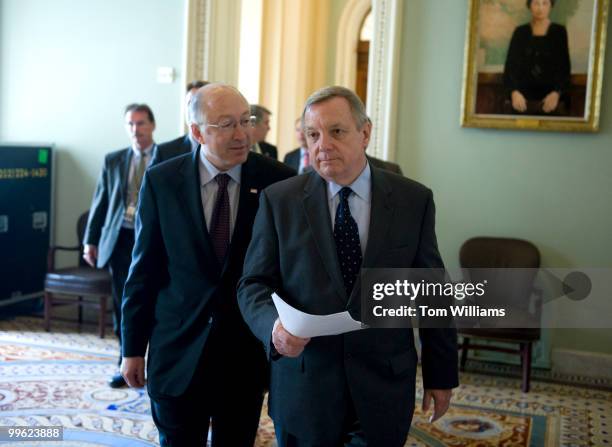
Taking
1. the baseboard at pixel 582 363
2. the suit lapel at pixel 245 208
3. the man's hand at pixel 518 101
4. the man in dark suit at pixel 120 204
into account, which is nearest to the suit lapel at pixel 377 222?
the suit lapel at pixel 245 208

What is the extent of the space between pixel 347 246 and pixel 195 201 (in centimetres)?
75

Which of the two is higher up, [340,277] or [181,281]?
[340,277]

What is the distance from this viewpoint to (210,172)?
9.59 feet

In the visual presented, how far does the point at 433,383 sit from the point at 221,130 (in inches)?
47.3

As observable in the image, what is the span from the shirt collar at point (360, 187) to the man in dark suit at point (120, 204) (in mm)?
3304

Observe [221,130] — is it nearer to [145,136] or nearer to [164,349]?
[164,349]

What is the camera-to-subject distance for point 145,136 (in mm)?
5652

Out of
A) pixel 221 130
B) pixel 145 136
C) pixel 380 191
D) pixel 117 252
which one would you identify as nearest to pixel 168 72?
pixel 145 136

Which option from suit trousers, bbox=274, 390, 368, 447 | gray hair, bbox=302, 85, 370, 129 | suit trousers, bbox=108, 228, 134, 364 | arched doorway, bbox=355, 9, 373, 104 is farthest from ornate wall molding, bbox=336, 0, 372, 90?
suit trousers, bbox=274, 390, 368, 447

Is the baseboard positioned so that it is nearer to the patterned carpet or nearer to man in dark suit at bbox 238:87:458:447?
the patterned carpet

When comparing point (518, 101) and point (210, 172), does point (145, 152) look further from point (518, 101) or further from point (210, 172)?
point (518, 101)

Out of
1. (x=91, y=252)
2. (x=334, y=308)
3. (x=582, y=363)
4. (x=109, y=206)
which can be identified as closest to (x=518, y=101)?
(x=582, y=363)

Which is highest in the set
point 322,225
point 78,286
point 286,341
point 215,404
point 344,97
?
point 344,97

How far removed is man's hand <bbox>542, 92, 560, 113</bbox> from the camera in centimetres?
601
